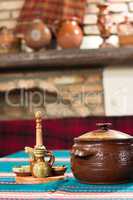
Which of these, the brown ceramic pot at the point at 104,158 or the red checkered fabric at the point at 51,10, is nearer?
the brown ceramic pot at the point at 104,158

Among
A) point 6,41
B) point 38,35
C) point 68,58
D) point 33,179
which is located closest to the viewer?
point 33,179

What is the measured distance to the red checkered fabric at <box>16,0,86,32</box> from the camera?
3934mm

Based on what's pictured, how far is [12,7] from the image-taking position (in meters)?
4.16

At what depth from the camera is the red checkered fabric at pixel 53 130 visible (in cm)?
305

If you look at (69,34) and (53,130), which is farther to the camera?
(69,34)

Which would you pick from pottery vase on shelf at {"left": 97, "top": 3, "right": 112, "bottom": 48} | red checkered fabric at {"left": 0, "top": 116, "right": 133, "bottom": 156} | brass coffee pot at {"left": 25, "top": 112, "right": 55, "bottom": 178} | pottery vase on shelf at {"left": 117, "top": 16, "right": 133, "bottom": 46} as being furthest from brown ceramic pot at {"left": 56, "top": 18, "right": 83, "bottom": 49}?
brass coffee pot at {"left": 25, "top": 112, "right": 55, "bottom": 178}

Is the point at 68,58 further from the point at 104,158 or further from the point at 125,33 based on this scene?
the point at 104,158

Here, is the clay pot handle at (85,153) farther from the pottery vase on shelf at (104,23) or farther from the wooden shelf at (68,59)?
the pottery vase on shelf at (104,23)

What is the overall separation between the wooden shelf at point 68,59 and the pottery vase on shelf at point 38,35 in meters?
0.11

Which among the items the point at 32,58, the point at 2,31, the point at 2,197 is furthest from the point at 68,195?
the point at 2,31

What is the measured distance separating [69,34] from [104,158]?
2.73m

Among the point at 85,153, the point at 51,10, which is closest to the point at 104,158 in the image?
the point at 85,153

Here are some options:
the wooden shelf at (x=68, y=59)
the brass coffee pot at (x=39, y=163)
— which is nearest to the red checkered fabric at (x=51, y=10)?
the wooden shelf at (x=68, y=59)

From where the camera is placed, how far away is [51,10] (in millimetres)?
3963
